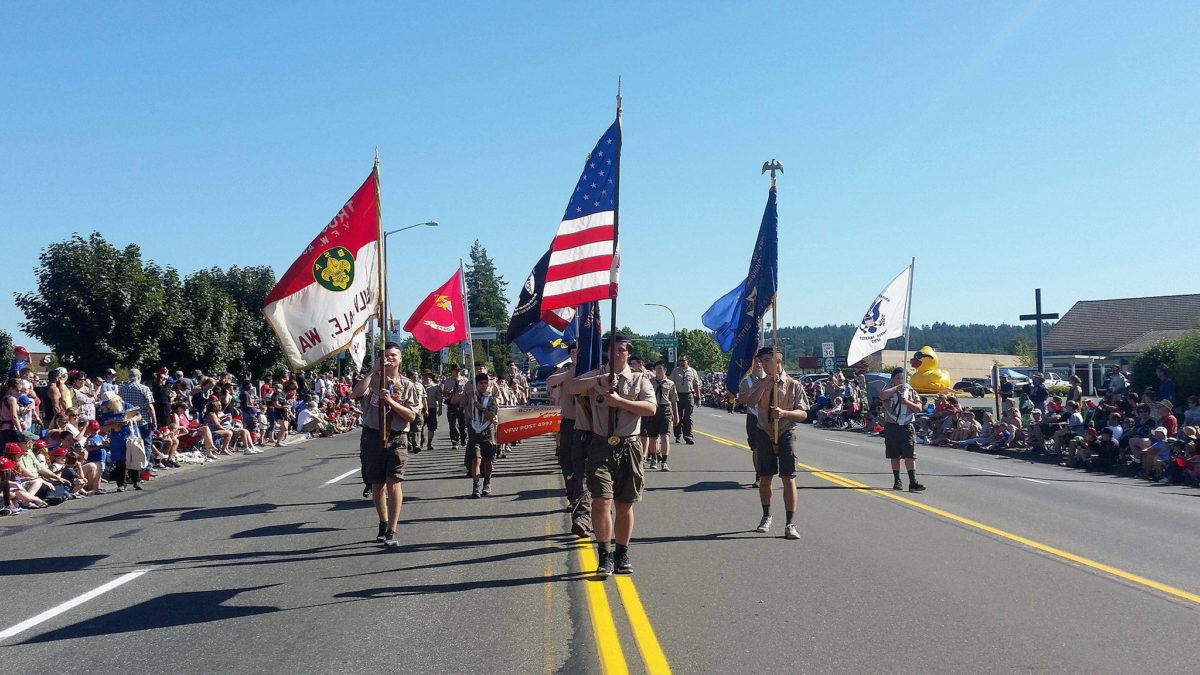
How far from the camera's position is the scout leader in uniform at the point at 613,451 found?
269 inches

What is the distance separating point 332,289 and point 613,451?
370 centimetres

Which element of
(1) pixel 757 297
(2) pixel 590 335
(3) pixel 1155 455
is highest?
(1) pixel 757 297

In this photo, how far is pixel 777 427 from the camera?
873 cm

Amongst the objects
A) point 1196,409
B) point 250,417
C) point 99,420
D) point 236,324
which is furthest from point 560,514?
point 236,324

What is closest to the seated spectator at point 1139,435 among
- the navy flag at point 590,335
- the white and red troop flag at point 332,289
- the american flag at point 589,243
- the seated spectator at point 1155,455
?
the seated spectator at point 1155,455

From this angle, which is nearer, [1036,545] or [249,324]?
[1036,545]

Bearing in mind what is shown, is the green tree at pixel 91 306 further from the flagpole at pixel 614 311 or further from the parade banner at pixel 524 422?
the flagpole at pixel 614 311

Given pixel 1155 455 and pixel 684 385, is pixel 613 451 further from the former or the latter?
pixel 1155 455

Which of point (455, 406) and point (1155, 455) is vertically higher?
point (455, 406)

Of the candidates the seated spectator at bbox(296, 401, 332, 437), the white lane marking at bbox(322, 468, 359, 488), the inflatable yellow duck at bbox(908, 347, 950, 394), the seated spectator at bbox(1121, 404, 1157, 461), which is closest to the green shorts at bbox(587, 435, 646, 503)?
the white lane marking at bbox(322, 468, 359, 488)

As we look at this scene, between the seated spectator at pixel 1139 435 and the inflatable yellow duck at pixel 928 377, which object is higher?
the inflatable yellow duck at pixel 928 377

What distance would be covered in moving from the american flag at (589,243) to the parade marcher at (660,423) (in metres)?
6.27

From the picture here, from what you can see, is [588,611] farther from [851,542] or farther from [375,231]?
[375,231]

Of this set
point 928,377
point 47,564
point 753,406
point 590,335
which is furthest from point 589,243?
point 928,377
